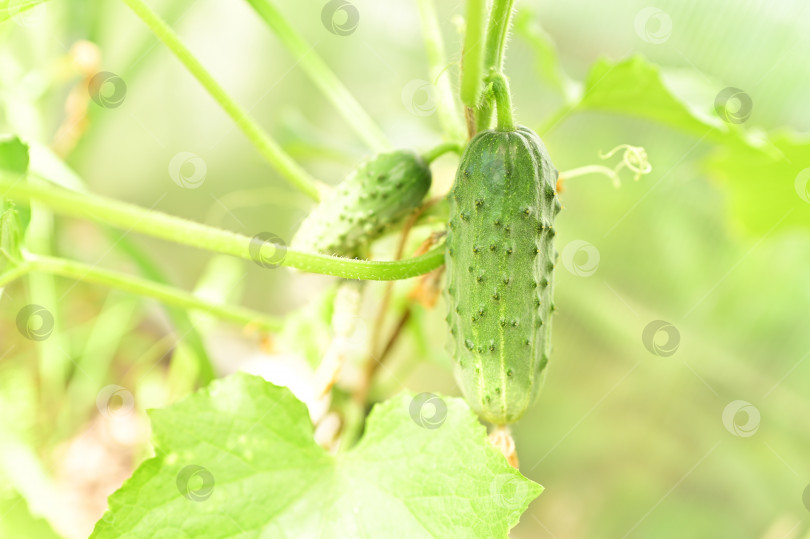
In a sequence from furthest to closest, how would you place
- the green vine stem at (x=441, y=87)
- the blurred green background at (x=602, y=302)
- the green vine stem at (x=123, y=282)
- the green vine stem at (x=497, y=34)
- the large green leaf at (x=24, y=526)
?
the blurred green background at (x=602, y=302) → the large green leaf at (x=24, y=526) → the green vine stem at (x=441, y=87) → the green vine stem at (x=123, y=282) → the green vine stem at (x=497, y=34)

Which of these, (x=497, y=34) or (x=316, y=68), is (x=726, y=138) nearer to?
(x=497, y=34)

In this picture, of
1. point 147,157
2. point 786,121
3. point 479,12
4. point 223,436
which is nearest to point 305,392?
point 223,436

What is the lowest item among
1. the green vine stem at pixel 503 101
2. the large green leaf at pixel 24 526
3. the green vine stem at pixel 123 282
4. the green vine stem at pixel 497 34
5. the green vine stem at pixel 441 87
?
the large green leaf at pixel 24 526

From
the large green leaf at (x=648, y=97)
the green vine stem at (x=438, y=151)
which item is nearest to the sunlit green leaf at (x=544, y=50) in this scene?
the large green leaf at (x=648, y=97)

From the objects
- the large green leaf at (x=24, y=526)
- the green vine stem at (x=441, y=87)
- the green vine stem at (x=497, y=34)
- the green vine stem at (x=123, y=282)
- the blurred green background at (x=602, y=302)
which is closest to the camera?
the green vine stem at (x=497, y=34)

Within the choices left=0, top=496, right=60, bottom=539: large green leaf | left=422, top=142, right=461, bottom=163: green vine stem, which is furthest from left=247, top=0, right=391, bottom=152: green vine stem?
left=0, top=496, right=60, bottom=539: large green leaf

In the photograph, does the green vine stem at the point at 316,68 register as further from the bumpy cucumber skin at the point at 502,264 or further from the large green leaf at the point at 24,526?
the large green leaf at the point at 24,526

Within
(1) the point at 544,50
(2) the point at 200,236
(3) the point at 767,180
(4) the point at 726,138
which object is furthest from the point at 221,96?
(3) the point at 767,180

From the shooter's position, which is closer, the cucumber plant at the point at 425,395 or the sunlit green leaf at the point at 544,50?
the cucumber plant at the point at 425,395
